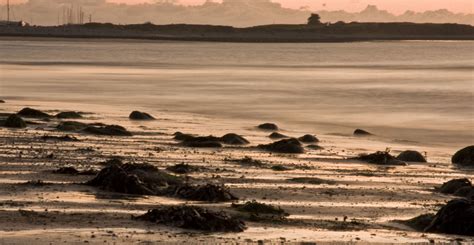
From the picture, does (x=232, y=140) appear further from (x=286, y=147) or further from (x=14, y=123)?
(x=14, y=123)

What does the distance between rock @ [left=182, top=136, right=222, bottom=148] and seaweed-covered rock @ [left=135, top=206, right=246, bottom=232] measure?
36.2 ft

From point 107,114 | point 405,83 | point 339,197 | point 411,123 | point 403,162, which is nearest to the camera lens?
point 339,197

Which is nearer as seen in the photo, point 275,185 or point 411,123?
point 275,185

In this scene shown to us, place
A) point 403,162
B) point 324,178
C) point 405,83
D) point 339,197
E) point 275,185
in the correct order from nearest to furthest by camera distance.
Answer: point 339,197 < point 275,185 < point 324,178 < point 403,162 < point 405,83

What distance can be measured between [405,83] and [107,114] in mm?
43531

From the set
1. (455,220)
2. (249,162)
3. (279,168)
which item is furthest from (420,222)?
(249,162)

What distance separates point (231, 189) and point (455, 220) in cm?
462

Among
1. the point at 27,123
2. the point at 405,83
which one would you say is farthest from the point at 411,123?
the point at 405,83

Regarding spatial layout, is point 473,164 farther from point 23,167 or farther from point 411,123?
point 411,123

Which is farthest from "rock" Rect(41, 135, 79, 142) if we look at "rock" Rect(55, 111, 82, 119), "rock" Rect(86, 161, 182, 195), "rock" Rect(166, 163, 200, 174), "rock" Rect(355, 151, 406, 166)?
"rock" Rect(55, 111, 82, 119)

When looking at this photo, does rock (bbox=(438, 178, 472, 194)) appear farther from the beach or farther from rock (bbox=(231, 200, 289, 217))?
rock (bbox=(231, 200, 289, 217))

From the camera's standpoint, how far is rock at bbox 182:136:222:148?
24.8m

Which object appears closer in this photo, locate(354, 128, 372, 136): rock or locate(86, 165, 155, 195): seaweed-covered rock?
locate(86, 165, 155, 195): seaweed-covered rock

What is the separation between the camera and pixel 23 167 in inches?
743
